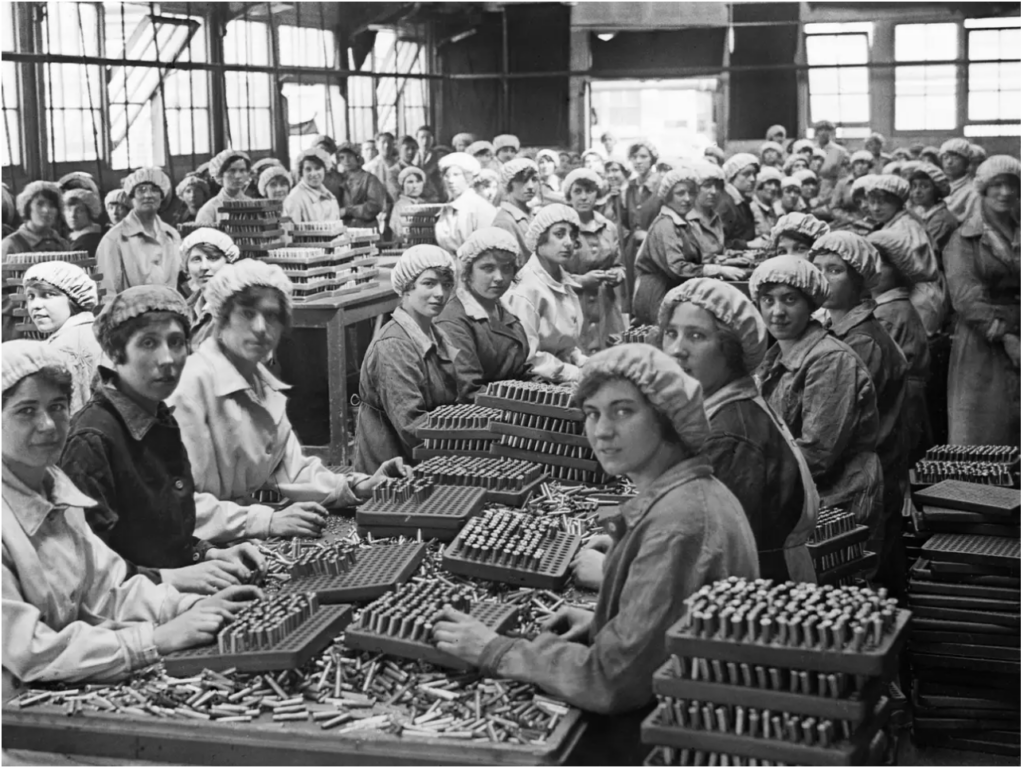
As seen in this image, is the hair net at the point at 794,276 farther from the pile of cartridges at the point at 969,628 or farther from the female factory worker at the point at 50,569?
the female factory worker at the point at 50,569

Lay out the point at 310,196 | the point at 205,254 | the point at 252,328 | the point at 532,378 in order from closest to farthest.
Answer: the point at 252,328, the point at 532,378, the point at 205,254, the point at 310,196

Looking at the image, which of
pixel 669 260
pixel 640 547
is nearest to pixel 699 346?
pixel 640 547

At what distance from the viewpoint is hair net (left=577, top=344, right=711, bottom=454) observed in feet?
10.6

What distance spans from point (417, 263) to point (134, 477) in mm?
2549

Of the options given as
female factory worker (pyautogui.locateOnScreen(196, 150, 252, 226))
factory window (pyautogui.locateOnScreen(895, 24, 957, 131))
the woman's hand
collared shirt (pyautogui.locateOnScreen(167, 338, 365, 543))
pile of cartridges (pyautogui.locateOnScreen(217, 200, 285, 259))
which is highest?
factory window (pyautogui.locateOnScreen(895, 24, 957, 131))

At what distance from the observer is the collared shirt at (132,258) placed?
34.0 ft

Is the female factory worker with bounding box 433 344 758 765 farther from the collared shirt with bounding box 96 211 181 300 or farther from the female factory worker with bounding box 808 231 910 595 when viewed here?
the collared shirt with bounding box 96 211 181 300

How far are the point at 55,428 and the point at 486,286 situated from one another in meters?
3.59

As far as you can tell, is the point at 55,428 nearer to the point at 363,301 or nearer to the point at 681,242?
the point at 363,301

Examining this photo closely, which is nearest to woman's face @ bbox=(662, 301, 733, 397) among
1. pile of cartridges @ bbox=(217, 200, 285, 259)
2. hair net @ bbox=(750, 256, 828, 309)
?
hair net @ bbox=(750, 256, 828, 309)

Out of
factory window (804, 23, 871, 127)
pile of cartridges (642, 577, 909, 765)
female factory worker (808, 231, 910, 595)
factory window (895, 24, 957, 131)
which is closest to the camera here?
pile of cartridges (642, 577, 909, 765)

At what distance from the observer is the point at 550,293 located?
8211 millimetres

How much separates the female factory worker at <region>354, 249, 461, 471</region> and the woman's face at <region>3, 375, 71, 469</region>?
2691mm

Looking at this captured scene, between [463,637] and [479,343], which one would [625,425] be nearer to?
[463,637]
